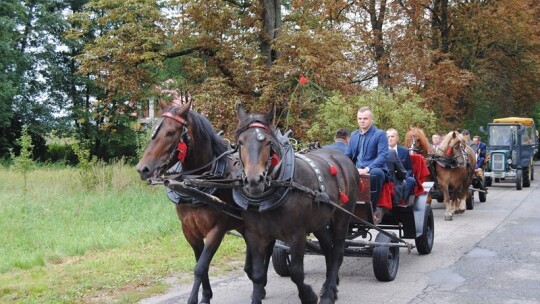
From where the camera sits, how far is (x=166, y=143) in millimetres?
5789

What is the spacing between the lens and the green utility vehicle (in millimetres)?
23859

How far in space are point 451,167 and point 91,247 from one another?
8.63 metres

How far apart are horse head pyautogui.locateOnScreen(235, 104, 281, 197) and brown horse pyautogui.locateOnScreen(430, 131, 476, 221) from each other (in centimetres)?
976

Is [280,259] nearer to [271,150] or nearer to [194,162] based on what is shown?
[194,162]

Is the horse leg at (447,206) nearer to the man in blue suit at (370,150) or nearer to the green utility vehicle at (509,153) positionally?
the man in blue suit at (370,150)

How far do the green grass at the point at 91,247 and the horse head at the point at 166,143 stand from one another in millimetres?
1998

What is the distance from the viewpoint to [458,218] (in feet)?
48.6

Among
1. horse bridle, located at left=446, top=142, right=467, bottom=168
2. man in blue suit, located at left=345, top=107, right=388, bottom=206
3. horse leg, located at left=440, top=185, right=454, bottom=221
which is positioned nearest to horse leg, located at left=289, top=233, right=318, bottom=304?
man in blue suit, located at left=345, top=107, right=388, bottom=206

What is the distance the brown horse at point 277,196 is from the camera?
18.2 feet

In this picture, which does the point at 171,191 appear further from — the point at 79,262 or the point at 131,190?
the point at 131,190

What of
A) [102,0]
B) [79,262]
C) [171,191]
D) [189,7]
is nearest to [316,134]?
[189,7]

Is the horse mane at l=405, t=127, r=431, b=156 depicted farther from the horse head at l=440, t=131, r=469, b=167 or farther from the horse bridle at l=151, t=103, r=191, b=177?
the horse bridle at l=151, t=103, r=191, b=177

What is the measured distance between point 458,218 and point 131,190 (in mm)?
7992

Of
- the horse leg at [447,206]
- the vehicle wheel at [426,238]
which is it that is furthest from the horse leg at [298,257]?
the horse leg at [447,206]
